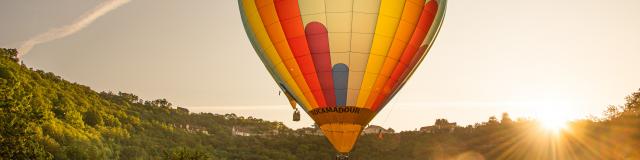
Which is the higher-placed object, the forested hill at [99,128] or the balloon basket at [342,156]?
the forested hill at [99,128]

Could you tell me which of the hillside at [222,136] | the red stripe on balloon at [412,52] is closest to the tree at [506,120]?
the hillside at [222,136]

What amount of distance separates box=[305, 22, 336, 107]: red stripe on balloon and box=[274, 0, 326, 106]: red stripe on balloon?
0.18 metres

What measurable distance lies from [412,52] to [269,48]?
571cm

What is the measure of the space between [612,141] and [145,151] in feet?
208

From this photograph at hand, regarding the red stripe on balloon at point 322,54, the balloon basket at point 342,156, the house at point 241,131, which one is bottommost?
the balloon basket at point 342,156

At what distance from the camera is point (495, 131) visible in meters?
117

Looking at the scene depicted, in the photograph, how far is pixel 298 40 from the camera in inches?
973

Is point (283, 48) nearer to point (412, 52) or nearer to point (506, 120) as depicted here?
point (412, 52)

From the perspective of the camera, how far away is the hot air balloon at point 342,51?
2402 centimetres

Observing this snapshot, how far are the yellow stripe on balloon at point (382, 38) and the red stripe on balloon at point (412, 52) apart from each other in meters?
0.78

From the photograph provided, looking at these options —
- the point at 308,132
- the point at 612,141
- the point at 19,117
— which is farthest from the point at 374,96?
the point at 308,132

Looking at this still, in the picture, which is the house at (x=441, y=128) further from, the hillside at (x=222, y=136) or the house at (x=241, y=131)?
the house at (x=241, y=131)

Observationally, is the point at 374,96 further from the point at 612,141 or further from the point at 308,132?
the point at 308,132

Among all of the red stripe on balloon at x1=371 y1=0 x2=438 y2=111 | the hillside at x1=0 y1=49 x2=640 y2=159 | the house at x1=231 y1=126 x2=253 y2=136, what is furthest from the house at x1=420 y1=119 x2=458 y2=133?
the red stripe on balloon at x1=371 y1=0 x2=438 y2=111
